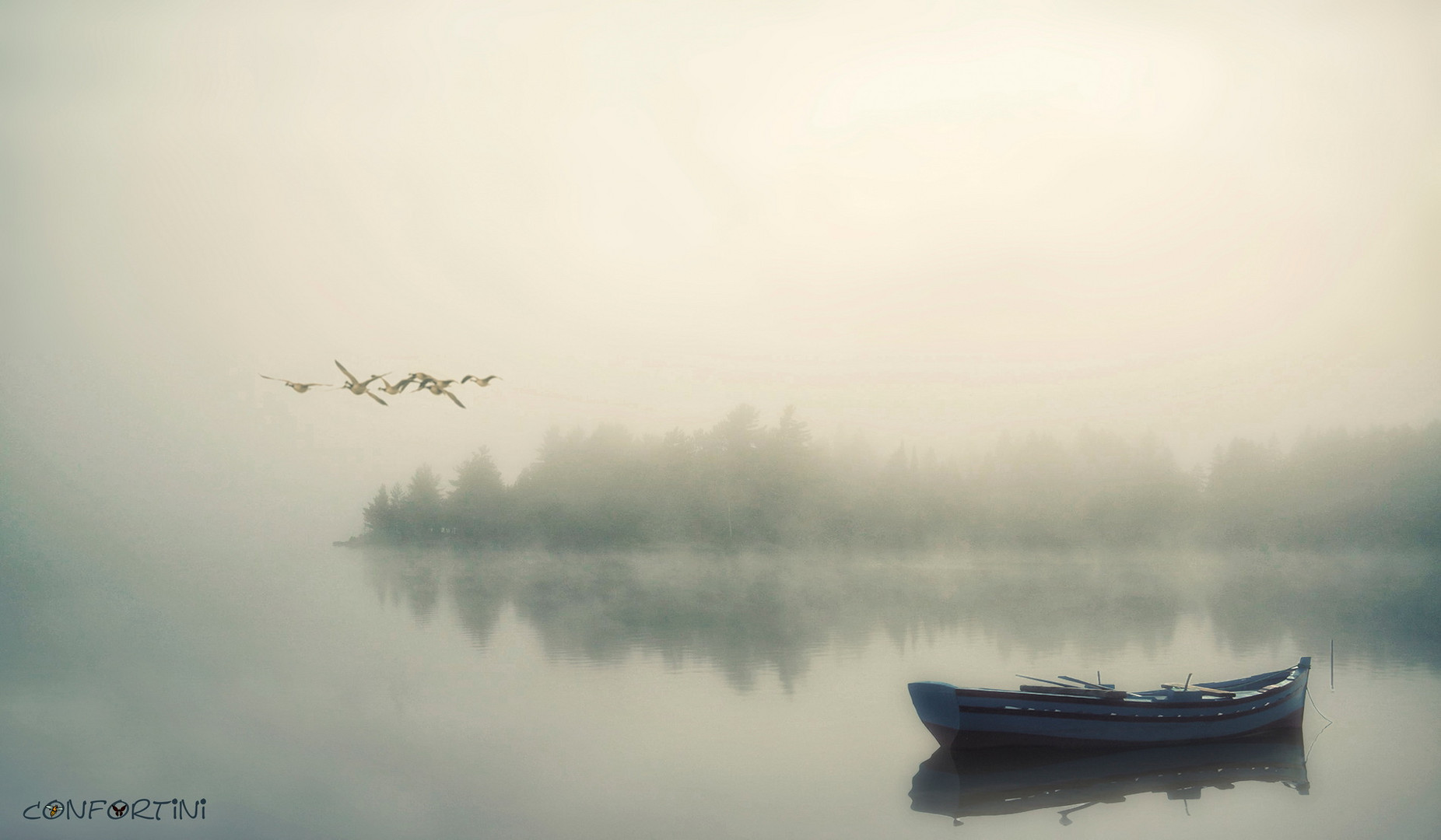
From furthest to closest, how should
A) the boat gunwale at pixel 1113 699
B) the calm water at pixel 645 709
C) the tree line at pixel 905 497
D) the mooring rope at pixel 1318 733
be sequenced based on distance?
1. the tree line at pixel 905 497
2. the mooring rope at pixel 1318 733
3. the boat gunwale at pixel 1113 699
4. the calm water at pixel 645 709

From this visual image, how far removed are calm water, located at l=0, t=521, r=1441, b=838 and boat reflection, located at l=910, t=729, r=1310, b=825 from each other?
6cm

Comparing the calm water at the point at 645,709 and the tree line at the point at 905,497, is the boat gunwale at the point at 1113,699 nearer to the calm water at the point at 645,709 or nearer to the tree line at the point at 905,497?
the calm water at the point at 645,709

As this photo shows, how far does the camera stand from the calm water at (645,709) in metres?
11.2

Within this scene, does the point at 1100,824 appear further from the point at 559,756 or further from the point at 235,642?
the point at 235,642

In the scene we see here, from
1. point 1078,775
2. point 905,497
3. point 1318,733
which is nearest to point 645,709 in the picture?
point 1078,775

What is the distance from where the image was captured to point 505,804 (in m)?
11.4

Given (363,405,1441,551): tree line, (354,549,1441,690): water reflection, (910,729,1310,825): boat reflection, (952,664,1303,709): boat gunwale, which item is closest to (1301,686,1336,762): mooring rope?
(910,729,1310,825): boat reflection

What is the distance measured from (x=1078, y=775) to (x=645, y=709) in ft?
21.3

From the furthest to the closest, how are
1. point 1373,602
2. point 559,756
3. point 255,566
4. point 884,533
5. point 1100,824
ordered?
point 884,533 < point 255,566 < point 1373,602 < point 559,756 < point 1100,824

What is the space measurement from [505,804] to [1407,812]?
1032 cm

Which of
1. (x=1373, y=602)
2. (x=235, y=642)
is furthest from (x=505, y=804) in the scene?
(x=1373, y=602)

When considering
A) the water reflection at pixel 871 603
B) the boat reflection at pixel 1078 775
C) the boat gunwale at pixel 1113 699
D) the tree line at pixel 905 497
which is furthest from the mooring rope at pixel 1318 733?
the tree line at pixel 905 497

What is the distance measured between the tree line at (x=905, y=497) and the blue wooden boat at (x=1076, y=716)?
4035cm

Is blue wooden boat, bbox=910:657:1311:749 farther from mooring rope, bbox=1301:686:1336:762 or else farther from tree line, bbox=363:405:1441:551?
tree line, bbox=363:405:1441:551
